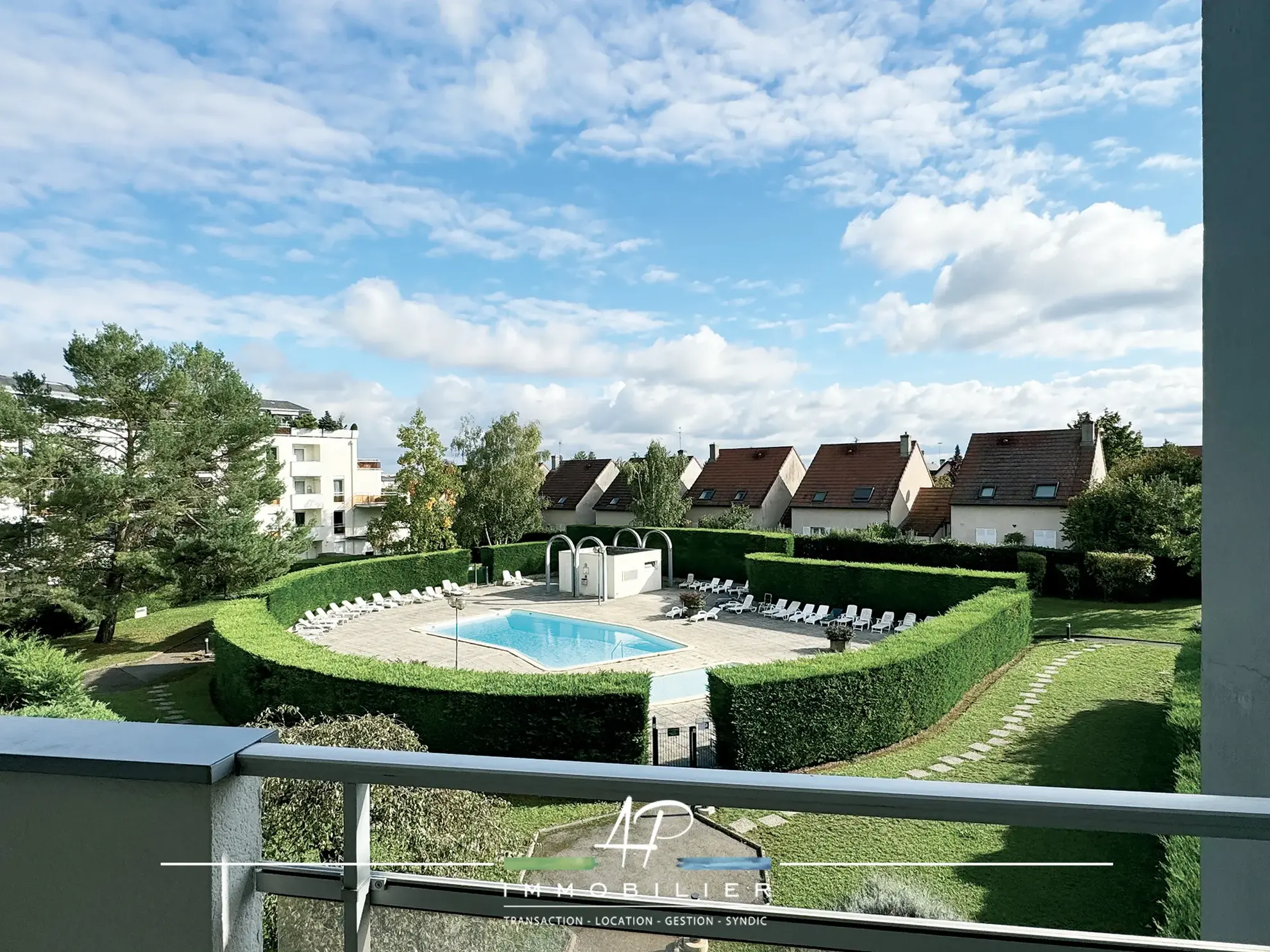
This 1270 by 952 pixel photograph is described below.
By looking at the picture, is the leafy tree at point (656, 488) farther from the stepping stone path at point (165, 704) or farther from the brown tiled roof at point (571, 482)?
the stepping stone path at point (165, 704)

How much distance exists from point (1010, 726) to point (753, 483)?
1186 inches

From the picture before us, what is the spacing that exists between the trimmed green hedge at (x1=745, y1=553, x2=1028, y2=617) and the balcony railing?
830 inches

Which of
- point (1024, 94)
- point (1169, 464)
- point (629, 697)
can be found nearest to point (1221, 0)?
point (1024, 94)

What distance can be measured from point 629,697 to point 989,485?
2786cm

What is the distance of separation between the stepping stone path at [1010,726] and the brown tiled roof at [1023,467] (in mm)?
16224

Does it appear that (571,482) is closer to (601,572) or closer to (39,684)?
(601,572)

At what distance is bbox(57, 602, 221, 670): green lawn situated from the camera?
2069 centimetres

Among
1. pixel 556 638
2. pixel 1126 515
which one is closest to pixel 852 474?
pixel 1126 515

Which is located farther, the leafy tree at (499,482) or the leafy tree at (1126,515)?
the leafy tree at (499,482)

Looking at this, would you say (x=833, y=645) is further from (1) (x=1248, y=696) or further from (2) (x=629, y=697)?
(1) (x=1248, y=696)

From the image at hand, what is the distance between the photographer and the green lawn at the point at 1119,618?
1975cm

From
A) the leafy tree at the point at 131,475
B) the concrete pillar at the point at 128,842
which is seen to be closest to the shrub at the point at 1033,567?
the leafy tree at the point at 131,475

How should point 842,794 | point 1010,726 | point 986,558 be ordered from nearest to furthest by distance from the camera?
point 842,794
point 1010,726
point 986,558

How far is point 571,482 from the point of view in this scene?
50312 millimetres
